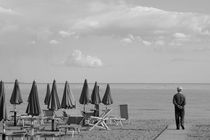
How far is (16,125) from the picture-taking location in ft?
53.6

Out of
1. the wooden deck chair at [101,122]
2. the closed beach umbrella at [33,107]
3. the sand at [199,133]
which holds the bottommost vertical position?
the sand at [199,133]

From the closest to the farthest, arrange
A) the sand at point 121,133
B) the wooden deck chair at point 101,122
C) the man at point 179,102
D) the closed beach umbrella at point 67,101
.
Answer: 1. the sand at point 121,133
2. the man at point 179,102
3. the wooden deck chair at point 101,122
4. the closed beach umbrella at point 67,101

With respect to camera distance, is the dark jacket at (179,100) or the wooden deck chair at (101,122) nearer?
the dark jacket at (179,100)

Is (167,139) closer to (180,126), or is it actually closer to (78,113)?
(180,126)

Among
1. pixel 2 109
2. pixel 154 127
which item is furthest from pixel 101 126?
pixel 2 109

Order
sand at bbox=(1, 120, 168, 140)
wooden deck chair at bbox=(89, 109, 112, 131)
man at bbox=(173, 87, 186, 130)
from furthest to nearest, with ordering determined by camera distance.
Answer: wooden deck chair at bbox=(89, 109, 112, 131) < man at bbox=(173, 87, 186, 130) < sand at bbox=(1, 120, 168, 140)

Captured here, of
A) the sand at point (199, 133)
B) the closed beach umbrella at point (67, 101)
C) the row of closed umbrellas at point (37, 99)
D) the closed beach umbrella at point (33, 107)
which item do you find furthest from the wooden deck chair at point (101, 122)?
the sand at point (199, 133)

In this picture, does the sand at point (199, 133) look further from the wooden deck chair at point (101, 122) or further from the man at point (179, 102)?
the wooden deck chair at point (101, 122)

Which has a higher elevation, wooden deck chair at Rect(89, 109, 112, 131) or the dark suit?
the dark suit

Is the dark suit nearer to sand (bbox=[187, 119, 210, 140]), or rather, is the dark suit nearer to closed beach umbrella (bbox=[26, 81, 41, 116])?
sand (bbox=[187, 119, 210, 140])

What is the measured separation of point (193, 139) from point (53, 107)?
5.00 m

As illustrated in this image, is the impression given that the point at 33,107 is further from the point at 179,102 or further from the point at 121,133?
the point at 179,102

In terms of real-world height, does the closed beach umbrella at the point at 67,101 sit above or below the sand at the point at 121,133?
above

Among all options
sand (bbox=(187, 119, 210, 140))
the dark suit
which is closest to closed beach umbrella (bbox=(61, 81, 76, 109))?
the dark suit
